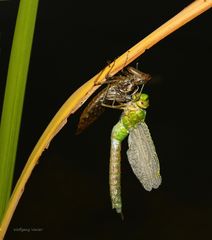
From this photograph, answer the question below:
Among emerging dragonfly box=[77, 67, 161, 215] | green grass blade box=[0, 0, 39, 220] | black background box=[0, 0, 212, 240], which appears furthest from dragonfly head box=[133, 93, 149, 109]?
black background box=[0, 0, 212, 240]

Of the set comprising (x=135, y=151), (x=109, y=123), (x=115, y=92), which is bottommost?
(x=135, y=151)

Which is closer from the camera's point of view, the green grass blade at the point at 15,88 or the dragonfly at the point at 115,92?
the green grass blade at the point at 15,88

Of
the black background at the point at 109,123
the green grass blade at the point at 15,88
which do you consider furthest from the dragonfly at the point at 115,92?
the black background at the point at 109,123

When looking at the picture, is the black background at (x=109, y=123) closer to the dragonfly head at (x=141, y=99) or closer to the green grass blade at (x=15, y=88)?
the dragonfly head at (x=141, y=99)

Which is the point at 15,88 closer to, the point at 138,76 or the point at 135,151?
the point at 138,76

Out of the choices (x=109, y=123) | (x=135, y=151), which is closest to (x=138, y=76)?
(x=135, y=151)

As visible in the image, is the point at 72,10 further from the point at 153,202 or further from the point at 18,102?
the point at 18,102
